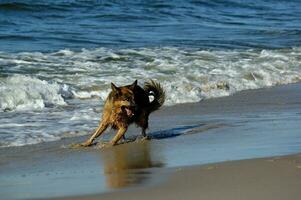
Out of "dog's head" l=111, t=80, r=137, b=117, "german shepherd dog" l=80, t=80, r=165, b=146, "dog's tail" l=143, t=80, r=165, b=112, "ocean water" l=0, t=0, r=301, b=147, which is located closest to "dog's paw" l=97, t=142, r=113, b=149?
"german shepherd dog" l=80, t=80, r=165, b=146

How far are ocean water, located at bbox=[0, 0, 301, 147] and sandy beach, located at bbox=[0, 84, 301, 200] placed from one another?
860mm

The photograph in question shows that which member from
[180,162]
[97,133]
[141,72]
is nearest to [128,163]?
[180,162]

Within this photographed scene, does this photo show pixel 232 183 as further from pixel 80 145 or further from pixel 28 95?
pixel 28 95

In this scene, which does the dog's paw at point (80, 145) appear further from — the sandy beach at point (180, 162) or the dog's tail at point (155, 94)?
the dog's tail at point (155, 94)

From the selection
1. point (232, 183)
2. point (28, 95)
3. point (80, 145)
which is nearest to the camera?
point (232, 183)

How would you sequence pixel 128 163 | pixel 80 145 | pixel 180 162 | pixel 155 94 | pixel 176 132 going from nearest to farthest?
pixel 180 162
pixel 128 163
pixel 80 145
pixel 176 132
pixel 155 94

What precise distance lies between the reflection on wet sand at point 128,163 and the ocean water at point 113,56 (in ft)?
2.92

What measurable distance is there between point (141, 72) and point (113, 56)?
205 centimetres

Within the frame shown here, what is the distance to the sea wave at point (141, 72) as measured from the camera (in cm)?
1135

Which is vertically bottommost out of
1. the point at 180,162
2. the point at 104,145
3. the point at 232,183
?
the point at 104,145

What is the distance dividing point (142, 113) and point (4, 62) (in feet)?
20.0

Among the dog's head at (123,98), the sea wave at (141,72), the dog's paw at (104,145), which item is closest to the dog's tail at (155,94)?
the dog's head at (123,98)

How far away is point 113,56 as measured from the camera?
15.5m

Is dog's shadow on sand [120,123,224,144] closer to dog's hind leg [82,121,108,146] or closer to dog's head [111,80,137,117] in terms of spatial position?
dog's hind leg [82,121,108,146]
